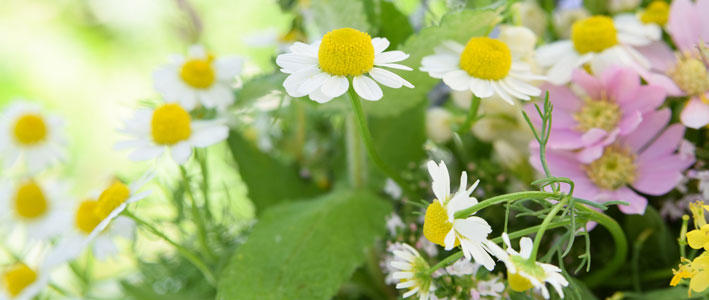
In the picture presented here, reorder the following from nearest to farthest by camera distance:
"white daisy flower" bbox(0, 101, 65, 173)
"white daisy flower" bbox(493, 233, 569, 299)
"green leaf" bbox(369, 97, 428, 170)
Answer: "white daisy flower" bbox(493, 233, 569, 299) → "green leaf" bbox(369, 97, 428, 170) → "white daisy flower" bbox(0, 101, 65, 173)

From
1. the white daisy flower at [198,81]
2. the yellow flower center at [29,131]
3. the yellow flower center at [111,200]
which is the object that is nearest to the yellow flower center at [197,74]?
the white daisy flower at [198,81]

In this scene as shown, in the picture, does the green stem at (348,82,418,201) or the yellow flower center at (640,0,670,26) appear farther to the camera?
the yellow flower center at (640,0,670,26)

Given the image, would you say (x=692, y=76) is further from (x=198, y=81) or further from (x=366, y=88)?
(x=198, y=81)

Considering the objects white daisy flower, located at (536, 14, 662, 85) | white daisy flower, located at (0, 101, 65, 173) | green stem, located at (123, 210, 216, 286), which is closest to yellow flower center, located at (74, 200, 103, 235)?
green stem, located at (123, 210, 216, 286)

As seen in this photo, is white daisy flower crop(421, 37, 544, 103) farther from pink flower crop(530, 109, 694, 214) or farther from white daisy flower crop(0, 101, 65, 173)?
white daisy flower crop(0, 101, 65, 173)

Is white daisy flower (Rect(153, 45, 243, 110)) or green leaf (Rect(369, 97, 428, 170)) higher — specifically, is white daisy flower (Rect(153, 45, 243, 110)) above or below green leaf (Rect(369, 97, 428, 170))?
above

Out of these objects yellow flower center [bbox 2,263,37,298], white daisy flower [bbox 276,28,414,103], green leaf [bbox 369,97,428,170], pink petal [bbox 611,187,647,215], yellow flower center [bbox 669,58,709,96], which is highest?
white daisy flower [bbox 276,28,414,103]

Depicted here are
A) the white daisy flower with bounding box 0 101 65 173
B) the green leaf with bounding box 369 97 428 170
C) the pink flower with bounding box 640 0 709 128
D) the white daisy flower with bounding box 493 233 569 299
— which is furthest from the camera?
the white daisy flower with bounding box 0 101 65 173
